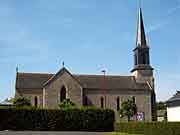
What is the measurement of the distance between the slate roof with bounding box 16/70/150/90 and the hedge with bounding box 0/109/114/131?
2595 cm

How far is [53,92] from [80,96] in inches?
219

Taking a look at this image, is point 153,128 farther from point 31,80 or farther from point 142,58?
point 31,80

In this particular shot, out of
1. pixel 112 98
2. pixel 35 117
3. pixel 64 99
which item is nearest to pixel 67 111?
pixel 35 117

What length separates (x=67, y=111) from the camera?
52.3m

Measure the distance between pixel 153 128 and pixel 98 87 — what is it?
49520 mm

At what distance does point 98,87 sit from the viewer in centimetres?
8225

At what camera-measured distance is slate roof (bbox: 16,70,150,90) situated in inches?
3127

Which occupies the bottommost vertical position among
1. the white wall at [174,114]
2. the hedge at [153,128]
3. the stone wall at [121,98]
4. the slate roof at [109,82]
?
the hedge at [153,128]

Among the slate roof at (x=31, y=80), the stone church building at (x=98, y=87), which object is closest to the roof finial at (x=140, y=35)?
the stone church building at (x=98, y=87)

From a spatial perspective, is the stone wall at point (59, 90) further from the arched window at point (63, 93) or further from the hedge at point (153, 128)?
the hedge at point (153, 128)

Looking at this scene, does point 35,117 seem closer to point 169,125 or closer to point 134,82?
point 169,125

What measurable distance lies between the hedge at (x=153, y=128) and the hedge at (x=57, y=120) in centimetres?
890

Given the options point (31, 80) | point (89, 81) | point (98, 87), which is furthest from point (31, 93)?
point (98, 87)

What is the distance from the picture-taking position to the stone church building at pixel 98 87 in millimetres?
76500
